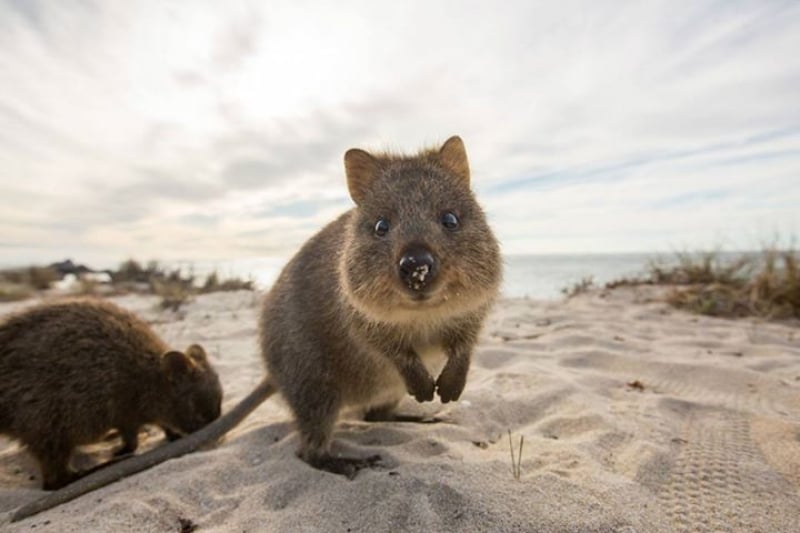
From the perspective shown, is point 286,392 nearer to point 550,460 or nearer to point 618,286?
point 550,460

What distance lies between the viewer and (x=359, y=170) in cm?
345

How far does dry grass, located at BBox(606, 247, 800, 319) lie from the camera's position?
7.17 meters

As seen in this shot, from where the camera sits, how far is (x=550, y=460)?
2.91 meters

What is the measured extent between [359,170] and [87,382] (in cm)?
231

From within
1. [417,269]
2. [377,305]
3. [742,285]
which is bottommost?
[742,285]

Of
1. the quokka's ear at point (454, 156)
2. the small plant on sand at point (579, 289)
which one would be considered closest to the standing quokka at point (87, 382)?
the quokka's ear at point (454, 156)

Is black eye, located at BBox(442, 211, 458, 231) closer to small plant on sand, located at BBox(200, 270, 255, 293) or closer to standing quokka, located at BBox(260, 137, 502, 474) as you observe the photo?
standing quokka, located at BBox(260, 137, 502, 474)

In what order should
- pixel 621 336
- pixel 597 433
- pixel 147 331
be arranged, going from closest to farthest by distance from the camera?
pixel 597 433 < pixel 147 331 < pixel 621 336

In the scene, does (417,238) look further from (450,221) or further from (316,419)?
(316,419)

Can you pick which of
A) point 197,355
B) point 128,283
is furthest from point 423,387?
point 128,283

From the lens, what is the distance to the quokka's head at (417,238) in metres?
2.54

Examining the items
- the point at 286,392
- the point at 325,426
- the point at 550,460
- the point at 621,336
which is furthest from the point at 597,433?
the point at 621,336

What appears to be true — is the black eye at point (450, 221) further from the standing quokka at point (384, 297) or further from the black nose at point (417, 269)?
the black nose at point (417, 269)

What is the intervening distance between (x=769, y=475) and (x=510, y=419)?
5.15 ft
